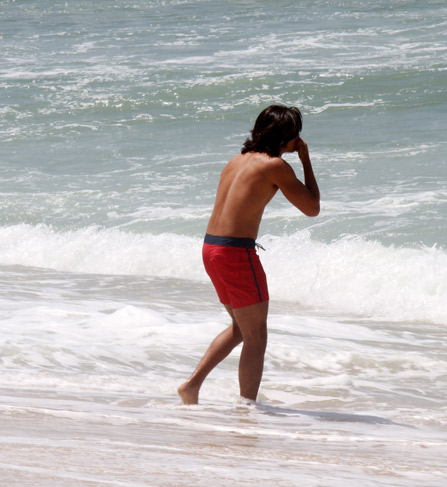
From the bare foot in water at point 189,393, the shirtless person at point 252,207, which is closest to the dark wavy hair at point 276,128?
the shirtless person at point 252,207

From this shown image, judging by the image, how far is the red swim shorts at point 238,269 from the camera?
4242mm

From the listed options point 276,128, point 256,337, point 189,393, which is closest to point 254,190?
point 276,128

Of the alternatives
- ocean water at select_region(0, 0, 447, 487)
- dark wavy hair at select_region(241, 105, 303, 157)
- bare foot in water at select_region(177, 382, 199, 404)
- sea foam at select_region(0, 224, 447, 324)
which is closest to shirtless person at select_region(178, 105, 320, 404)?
dark wavy hair at select_region(241, 105, 303, 157)

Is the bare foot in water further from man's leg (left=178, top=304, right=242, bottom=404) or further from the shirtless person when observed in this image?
the shirtless person

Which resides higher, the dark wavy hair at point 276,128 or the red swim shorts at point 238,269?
the dark wavy hair at point 276,128

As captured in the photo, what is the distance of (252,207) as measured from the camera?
424 cm

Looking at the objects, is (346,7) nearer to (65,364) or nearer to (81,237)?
(81,237)

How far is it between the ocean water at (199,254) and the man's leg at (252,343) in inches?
5.1

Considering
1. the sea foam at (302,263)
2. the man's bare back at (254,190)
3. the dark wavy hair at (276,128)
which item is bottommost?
the sea foam at (302,263)

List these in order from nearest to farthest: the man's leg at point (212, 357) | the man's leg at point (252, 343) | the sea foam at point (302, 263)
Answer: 1. the man's leg at point (252, 343)
2. the man's leg at point (212, 357)
3. the sea foam at point (302, 263)

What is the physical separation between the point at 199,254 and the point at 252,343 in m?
5.55

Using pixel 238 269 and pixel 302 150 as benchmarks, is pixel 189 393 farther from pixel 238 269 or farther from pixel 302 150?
pixel 302 150

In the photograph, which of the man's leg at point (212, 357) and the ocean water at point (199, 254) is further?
the man's leg at point (212, 357)

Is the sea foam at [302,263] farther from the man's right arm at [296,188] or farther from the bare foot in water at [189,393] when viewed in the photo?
the man's right arm at [296,188]
